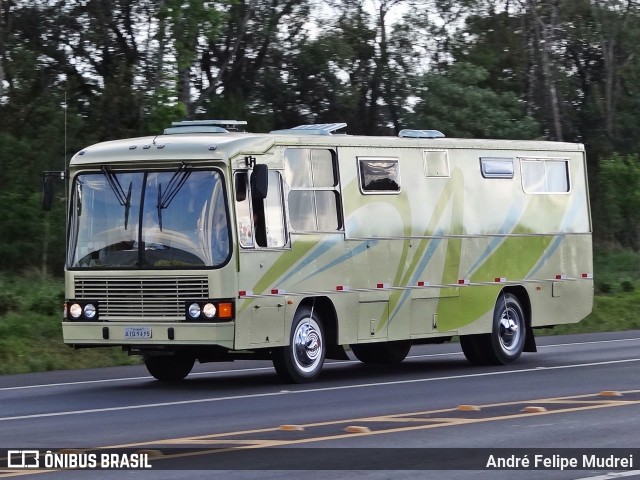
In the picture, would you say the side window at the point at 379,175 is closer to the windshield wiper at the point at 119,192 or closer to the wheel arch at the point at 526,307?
the wheel arch at the point at 526,307

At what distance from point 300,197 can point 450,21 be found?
3531 centimetres

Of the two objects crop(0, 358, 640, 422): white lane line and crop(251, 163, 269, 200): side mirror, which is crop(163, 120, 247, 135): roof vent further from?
crop(0, 358, 640, 422): white lane line

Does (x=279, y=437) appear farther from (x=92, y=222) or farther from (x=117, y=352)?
(x=117, y=352)

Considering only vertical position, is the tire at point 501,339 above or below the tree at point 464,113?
below

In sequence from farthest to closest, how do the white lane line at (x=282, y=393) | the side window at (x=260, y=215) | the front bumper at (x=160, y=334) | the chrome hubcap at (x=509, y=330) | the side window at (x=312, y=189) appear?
the chrome hubcap at (x=509, y=330), the side window at (x=312, y=189), the side window at (x=260, y=215), the front bumper at (x=160, y=334), the white lane line at (x=282, y=393)

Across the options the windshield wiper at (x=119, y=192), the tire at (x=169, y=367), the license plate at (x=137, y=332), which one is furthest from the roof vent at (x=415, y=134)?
the license plate at (x=137, y=332)

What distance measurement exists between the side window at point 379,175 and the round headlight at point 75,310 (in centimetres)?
387

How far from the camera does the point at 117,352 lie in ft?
74.3

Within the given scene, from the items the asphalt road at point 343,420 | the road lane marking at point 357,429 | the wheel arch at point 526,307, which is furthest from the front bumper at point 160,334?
the wheel arch at point 526,307

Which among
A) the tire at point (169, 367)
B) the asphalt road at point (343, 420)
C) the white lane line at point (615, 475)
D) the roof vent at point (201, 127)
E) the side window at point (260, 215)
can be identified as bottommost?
the white lane line at point (615, 475)

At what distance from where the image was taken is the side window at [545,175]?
21.7 meters

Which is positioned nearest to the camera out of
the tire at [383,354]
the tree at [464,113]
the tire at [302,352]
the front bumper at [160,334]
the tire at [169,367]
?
the front bumper at [160,334]

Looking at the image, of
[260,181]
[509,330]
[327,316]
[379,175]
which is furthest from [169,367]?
[509,330]

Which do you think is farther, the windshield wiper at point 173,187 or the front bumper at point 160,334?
the windshield wiper at point 173,187
